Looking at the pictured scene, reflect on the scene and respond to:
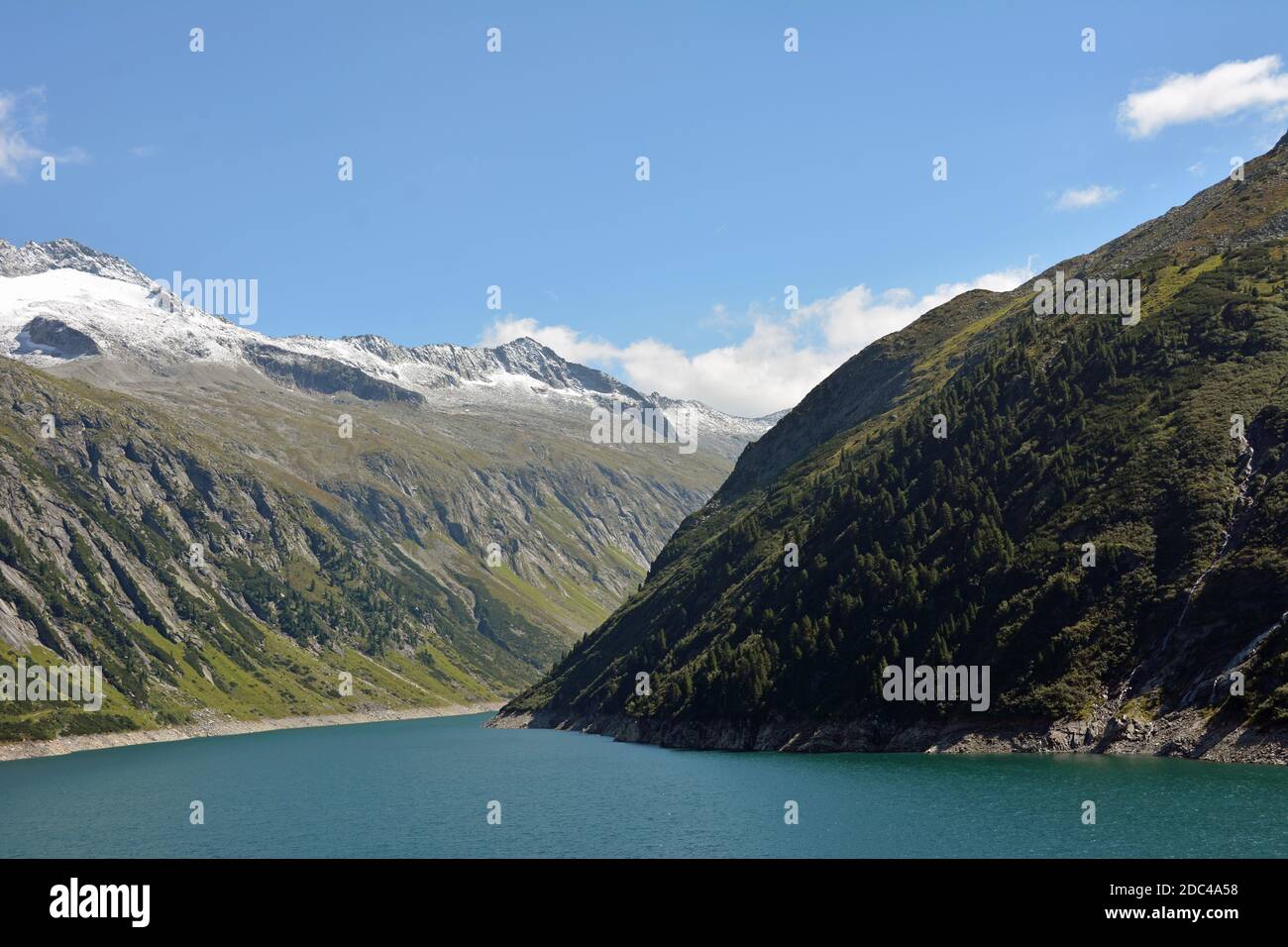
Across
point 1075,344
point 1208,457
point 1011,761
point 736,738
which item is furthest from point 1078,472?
point 736,738

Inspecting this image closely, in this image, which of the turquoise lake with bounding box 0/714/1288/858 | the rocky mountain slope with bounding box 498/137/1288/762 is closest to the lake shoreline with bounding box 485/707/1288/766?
the rocky mountain slope with bounding box 498/137/1288/762

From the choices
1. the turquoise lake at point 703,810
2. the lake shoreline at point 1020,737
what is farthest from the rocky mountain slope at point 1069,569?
the turquoise lake at point 703,810

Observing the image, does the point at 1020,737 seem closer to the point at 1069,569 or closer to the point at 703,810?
the point at 1069,569
